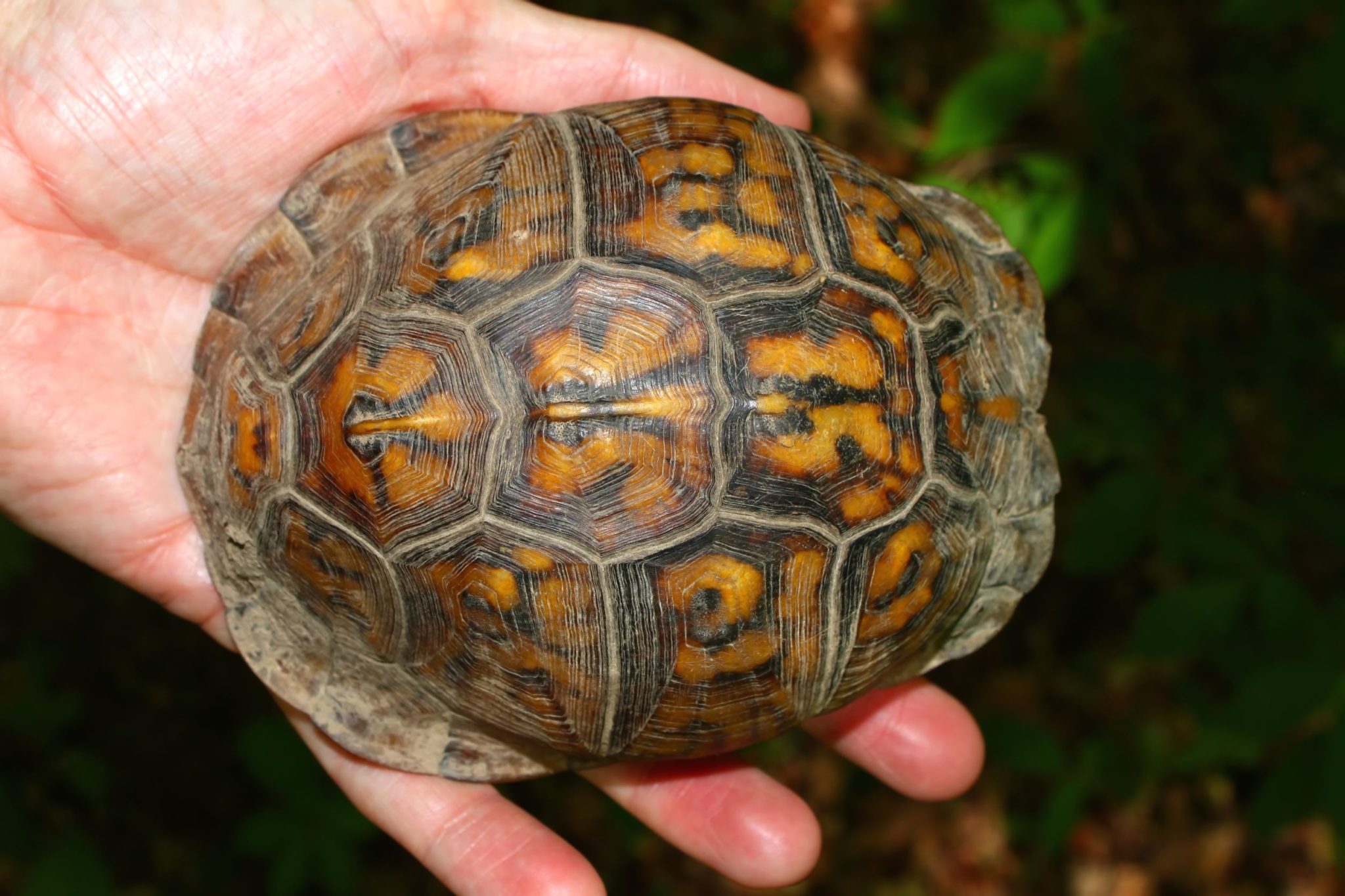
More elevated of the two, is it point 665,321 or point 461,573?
point 665,321

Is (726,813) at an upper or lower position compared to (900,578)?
lower

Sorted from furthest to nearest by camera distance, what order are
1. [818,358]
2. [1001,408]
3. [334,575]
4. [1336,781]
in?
[1336,781] → [1001,408] → [334,575] → [818,358]

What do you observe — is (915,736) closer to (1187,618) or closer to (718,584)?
(1187,618)

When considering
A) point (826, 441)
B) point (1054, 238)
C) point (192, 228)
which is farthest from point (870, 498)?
point (192, 228)

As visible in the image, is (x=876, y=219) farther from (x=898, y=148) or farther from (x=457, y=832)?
(x=898, y=148)

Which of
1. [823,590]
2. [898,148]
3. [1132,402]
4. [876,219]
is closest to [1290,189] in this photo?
[898,148]

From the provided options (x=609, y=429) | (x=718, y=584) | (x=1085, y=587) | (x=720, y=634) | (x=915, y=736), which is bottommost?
(x=1085, y=587)

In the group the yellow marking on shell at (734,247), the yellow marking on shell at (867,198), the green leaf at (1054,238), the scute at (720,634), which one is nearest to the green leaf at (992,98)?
the green leaf at (1054,238)

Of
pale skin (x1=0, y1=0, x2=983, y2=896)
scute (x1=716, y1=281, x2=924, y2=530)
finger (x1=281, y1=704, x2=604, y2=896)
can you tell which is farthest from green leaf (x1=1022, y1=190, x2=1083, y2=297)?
finger (x1=281, y1=704, x2=604, y2=896)
